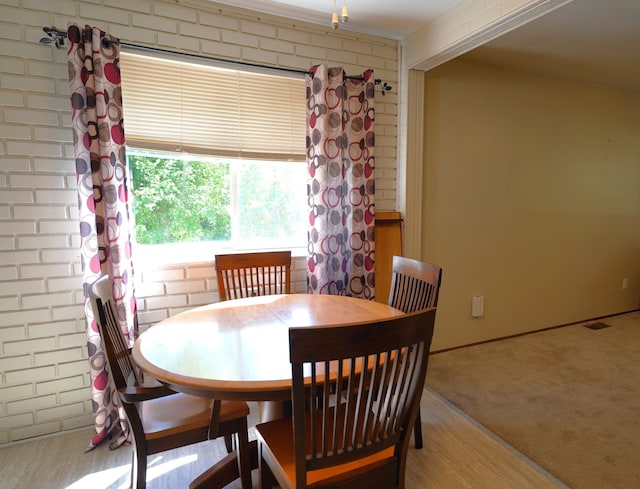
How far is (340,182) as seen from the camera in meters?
2.47

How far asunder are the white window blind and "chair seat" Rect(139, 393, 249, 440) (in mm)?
1439

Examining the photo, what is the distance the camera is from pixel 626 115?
378 centimetres

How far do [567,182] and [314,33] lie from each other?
2870 mm

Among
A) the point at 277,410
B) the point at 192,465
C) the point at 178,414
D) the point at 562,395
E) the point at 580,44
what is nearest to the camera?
the point at 178,414

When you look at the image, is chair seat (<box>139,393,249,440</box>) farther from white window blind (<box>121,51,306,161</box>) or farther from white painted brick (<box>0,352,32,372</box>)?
white window blind (<box>121,51,306,161</box>)

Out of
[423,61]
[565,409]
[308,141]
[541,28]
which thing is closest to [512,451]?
[565,409]

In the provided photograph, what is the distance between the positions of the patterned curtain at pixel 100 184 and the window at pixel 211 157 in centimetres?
18

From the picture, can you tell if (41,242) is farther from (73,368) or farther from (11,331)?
(73,368)

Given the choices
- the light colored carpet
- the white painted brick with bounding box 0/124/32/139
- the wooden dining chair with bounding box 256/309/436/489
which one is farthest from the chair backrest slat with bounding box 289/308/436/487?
the white painted brick with bounding box 0/124/32/139

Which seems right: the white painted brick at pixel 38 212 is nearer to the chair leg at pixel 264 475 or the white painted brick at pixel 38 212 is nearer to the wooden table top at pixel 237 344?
the wooden table top at pixel 237 344

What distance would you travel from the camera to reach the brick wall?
5.92ft

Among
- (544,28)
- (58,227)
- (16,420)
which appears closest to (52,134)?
(58,227)

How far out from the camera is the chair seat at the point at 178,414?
4.23ft

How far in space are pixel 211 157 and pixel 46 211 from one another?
37.0 inches
